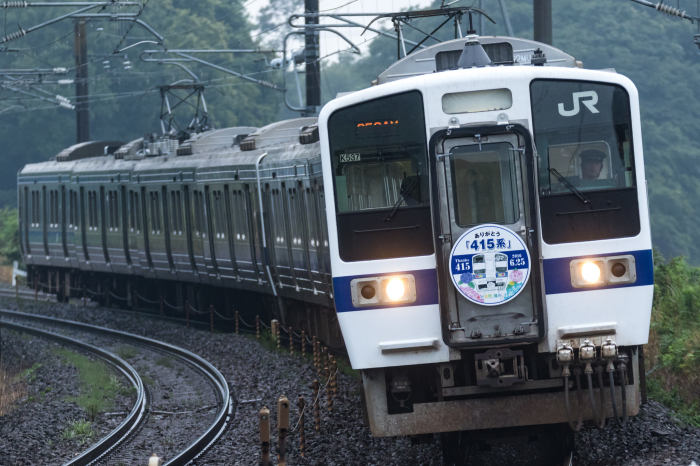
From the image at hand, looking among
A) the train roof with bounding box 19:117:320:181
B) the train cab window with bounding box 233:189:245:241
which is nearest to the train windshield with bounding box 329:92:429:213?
the train roof with bounding box 19:117:320:181

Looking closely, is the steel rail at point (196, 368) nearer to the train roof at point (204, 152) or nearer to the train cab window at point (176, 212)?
the train cab window at point (176, 212)

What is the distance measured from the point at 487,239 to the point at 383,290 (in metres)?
0.82

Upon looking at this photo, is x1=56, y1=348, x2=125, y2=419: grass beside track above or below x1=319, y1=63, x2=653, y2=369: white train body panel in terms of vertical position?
below

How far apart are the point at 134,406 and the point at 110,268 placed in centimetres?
1312

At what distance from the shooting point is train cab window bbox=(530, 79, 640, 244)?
7.61 meters

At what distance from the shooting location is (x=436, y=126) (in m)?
7.71

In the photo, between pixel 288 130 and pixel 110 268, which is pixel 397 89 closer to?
pixel 288 130

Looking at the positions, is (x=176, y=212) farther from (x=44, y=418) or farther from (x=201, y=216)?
(x=44, y=418)

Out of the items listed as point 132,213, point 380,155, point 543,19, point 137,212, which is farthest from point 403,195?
point 132,213

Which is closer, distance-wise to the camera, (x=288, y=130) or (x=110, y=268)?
(x=288, y=130)

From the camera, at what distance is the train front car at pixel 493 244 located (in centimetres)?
752

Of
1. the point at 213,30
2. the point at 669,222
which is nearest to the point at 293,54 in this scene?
the point at 669,222

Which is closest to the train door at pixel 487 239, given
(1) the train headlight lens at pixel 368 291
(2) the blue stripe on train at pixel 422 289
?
(2) the blue stripe on train at pixel 422 289

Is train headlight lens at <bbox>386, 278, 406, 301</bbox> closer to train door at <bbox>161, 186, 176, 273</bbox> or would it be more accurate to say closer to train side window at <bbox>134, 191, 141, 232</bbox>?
train door at <bbox>161, 186, 176, 273</bbox>
